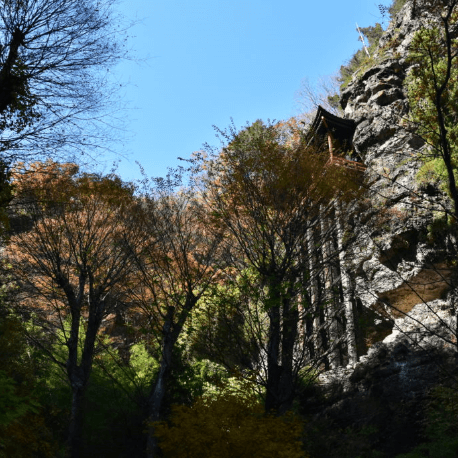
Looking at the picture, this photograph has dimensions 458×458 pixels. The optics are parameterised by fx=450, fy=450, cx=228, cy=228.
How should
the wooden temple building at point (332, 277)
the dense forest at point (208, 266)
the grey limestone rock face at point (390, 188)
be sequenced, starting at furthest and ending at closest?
the grey limestone rock face at point (390, 188), the wooden temple building at point (332, 277), the dense forest at point (208, 266)

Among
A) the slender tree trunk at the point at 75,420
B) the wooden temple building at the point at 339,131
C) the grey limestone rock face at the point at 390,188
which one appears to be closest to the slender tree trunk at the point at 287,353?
the grey limestone rock face at the point at 390,188

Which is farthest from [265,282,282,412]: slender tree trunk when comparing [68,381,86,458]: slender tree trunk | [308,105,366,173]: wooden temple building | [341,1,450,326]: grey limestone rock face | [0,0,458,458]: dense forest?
[308,105,366,173]: wooden temple building

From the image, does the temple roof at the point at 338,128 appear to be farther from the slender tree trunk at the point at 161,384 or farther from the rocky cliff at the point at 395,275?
the slender tree trunk at the point at 161,384

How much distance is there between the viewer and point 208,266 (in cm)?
1323

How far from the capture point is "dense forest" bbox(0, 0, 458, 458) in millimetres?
6879

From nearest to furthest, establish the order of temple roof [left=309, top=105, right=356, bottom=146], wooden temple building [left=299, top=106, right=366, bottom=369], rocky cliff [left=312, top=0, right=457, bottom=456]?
wooden temple building [left=299, top=106, right=366, bottom=369]
rocky cliff [left=312, top=0, right=457, bottom=456]
temple roof [left=309, top=105, right=356, bottom=146]

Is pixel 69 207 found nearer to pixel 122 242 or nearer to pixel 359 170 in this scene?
pixel 122 242

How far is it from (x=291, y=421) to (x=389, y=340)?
306 inches

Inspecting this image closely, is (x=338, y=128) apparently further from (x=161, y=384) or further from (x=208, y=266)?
(x=161, y=384)

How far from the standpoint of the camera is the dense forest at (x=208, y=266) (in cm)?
688

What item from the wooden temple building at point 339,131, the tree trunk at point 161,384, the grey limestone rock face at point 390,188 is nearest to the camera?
the tree trunk at point 161,384

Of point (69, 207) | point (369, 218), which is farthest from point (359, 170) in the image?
point (69, 207)

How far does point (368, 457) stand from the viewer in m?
9.28

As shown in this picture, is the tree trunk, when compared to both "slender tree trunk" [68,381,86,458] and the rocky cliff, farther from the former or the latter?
the rocky cliff
